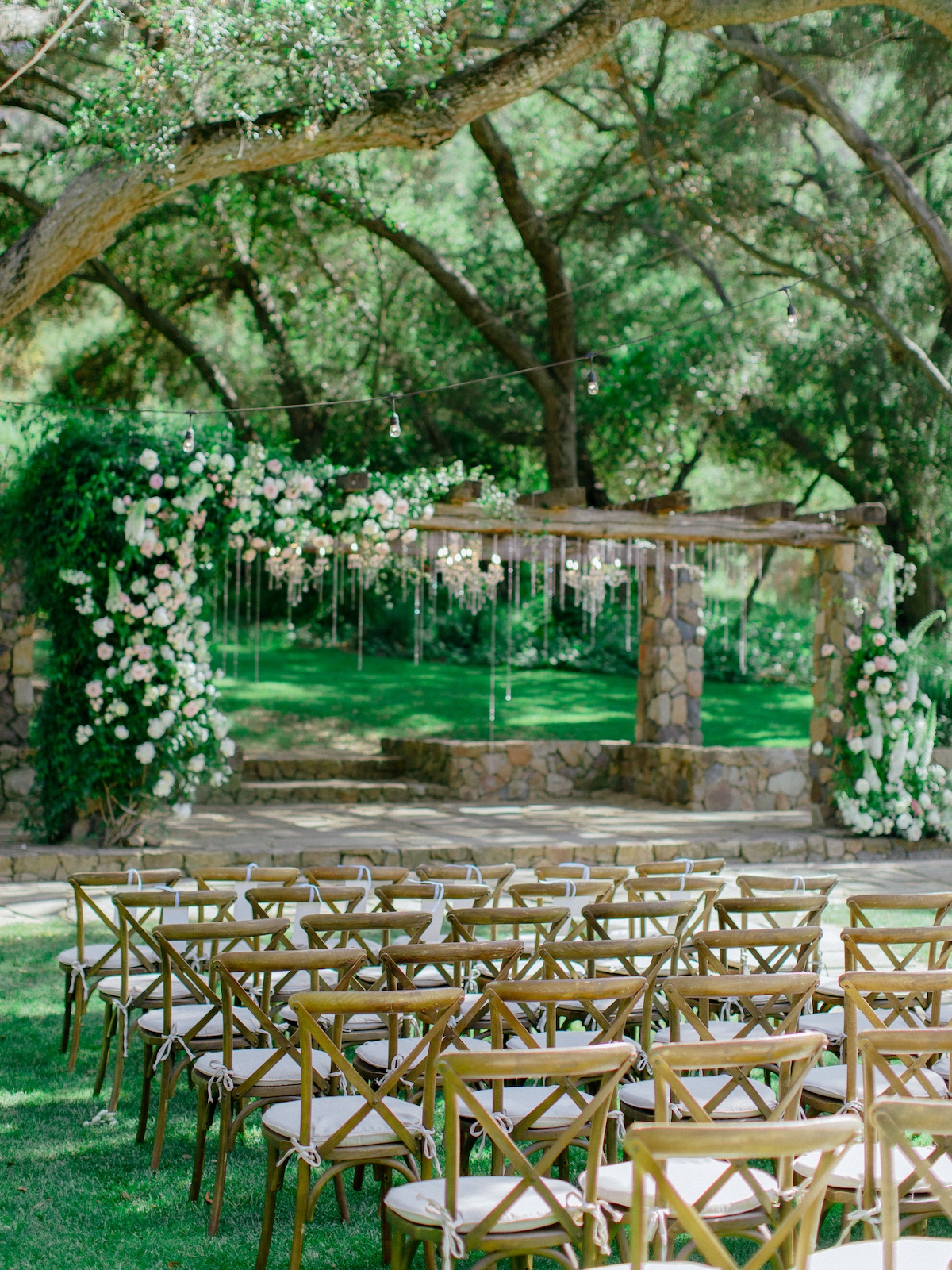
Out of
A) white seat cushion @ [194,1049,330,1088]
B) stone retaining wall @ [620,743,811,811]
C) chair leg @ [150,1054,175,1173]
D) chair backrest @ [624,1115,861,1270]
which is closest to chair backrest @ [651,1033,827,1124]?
chair backrest @ [624,1115,861,1270]

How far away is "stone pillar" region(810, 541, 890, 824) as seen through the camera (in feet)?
39.2

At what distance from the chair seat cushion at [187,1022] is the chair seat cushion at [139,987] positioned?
18cm

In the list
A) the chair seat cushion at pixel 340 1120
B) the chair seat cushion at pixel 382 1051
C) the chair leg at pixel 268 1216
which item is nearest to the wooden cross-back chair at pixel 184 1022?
the chair seat cushion at pixel 382 1051

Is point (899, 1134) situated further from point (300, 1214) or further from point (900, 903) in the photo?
point (900, 903)

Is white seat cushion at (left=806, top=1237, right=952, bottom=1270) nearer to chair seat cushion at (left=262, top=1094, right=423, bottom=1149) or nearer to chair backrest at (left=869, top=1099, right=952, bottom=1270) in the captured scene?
chair backrest at (left=869, top=1099, right=952, bottom=1270)

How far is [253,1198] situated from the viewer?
147 inches

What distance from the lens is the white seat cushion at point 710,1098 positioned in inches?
131

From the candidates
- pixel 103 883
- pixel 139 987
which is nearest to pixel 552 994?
pixel 139 987

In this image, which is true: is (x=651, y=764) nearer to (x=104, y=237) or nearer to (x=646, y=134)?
(x=646, y=134)

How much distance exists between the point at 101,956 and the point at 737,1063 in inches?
133

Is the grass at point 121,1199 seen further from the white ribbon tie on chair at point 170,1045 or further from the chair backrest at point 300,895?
the chair backrest at point 300,895

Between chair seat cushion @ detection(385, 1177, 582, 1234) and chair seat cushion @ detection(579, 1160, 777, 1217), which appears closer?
chair seat cushion @ detection(385, 1177, 582, 1234)

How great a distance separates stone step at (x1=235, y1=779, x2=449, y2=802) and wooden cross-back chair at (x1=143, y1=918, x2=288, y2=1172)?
367 inches

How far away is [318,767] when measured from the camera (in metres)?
14.8
